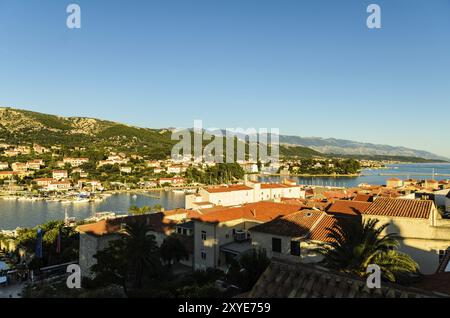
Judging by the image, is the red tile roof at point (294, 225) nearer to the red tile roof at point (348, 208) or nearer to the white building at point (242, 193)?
the red tile roof at point (348, 208)

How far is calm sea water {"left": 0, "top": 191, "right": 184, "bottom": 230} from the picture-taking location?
50844mm

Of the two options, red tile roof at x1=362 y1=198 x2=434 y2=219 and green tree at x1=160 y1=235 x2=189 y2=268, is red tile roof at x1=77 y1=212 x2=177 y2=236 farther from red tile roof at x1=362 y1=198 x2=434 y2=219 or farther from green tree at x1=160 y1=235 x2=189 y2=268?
red tile roof at x1=362 y1=198 x2=434 y2=219

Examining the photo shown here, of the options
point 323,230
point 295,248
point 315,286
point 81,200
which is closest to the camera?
point 315,286

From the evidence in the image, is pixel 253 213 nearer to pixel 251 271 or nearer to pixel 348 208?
pixel 348 208

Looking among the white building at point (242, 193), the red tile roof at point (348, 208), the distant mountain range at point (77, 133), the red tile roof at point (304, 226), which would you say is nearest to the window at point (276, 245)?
the red tile roof at point (304, 226)

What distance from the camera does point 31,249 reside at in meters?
25.8

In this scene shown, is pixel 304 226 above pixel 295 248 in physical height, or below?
above

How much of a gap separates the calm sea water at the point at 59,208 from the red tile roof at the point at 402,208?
47.6 meters

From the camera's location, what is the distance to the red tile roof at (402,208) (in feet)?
40.1

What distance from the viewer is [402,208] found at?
12.9 m

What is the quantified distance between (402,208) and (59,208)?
61.0 metres

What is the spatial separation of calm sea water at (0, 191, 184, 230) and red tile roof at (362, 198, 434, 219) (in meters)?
47.6

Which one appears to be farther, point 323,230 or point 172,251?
point 172,251

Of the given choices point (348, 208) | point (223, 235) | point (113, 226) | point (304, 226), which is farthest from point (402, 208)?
point (113, 226)
